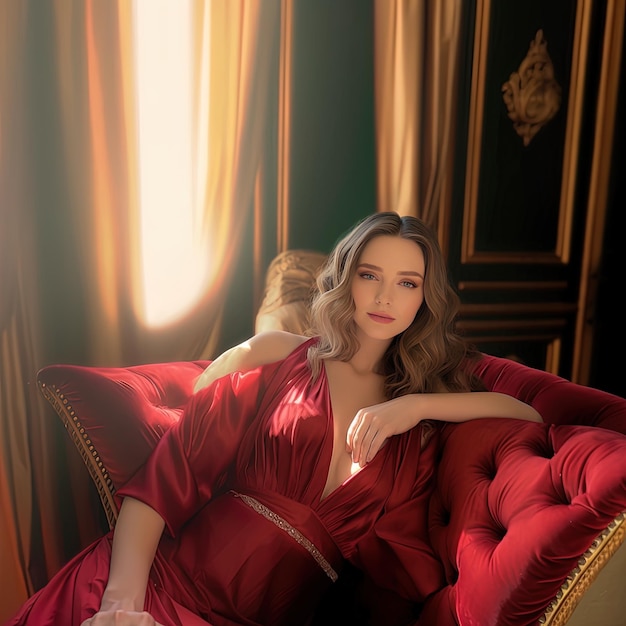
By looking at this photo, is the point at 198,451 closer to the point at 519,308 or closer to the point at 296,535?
the point at 296,535

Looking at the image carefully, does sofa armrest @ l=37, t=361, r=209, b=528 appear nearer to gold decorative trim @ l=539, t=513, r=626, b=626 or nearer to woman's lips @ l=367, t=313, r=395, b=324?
woman's lips @ l=367, t=313, r=395, b=324

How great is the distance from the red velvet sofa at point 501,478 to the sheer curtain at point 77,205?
21.4 inches

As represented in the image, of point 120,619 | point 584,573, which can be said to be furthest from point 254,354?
point 584,573

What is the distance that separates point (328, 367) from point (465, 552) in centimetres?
47

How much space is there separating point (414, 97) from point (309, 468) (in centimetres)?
156

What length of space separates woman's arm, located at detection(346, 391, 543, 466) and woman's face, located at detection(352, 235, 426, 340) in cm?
16

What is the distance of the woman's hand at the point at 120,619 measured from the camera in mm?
1027

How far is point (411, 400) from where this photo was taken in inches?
49.5

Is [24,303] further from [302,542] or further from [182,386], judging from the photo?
[302,542]

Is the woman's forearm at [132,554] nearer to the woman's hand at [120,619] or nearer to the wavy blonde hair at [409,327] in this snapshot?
the woman's hand at [120,619]

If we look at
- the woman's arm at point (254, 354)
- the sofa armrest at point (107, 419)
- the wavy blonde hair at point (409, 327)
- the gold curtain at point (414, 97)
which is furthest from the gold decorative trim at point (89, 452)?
the gold curtain at point (414, 97)

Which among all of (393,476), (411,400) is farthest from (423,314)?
(393,476)

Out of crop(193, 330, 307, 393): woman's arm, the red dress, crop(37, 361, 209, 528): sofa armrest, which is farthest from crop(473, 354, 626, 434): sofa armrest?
crop(37, 361, 209, 528): sofa armrest

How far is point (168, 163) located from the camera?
2021 millimetres
